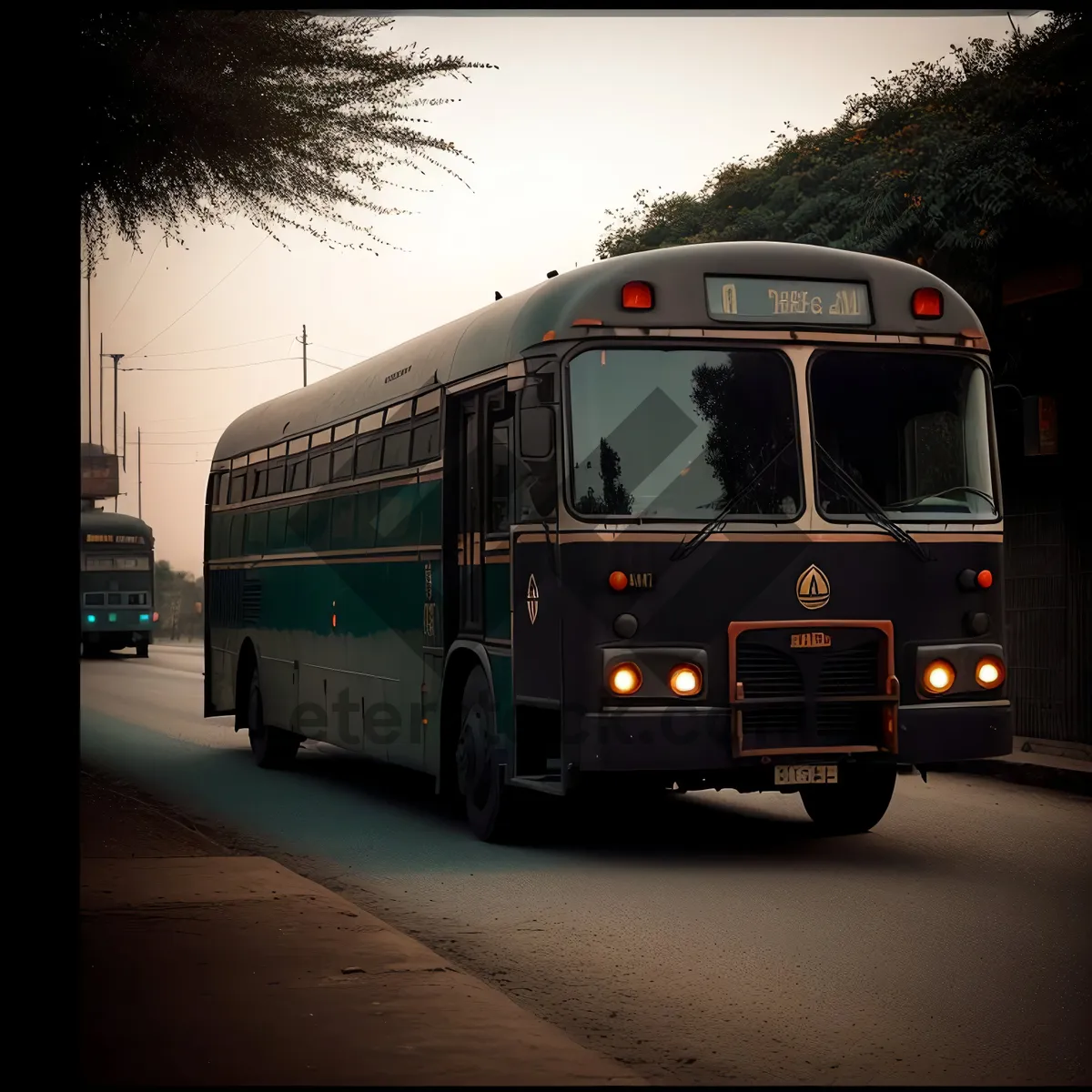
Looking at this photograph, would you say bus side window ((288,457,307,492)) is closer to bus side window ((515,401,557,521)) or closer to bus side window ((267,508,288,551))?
bus side window ((267,508,288,551))

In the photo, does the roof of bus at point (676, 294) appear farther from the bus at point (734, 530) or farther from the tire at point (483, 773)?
the tire at point (483, 773)

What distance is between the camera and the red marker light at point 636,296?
398 inches

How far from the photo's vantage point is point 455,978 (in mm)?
6969

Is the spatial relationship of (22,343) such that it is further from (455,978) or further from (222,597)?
(222,597)

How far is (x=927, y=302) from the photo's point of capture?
34.8 ft

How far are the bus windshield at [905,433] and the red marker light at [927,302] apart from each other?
0.25 metres

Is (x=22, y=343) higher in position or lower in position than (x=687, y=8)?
lower

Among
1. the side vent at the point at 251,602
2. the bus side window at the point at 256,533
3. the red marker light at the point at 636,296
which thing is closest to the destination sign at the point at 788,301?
the red marker light at the point at 636,296

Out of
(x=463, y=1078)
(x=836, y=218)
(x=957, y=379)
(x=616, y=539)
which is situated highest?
(x=836, y=218)

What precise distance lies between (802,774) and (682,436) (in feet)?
6.70

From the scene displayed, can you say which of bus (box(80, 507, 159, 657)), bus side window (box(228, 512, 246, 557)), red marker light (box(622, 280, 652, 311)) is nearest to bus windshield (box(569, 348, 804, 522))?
red marker light (box(622, 280, 652, 311))

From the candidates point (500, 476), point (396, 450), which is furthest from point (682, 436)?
point (396, 450)

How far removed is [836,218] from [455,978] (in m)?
17.5

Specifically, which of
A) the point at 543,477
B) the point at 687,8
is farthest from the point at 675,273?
the point at 687,8
